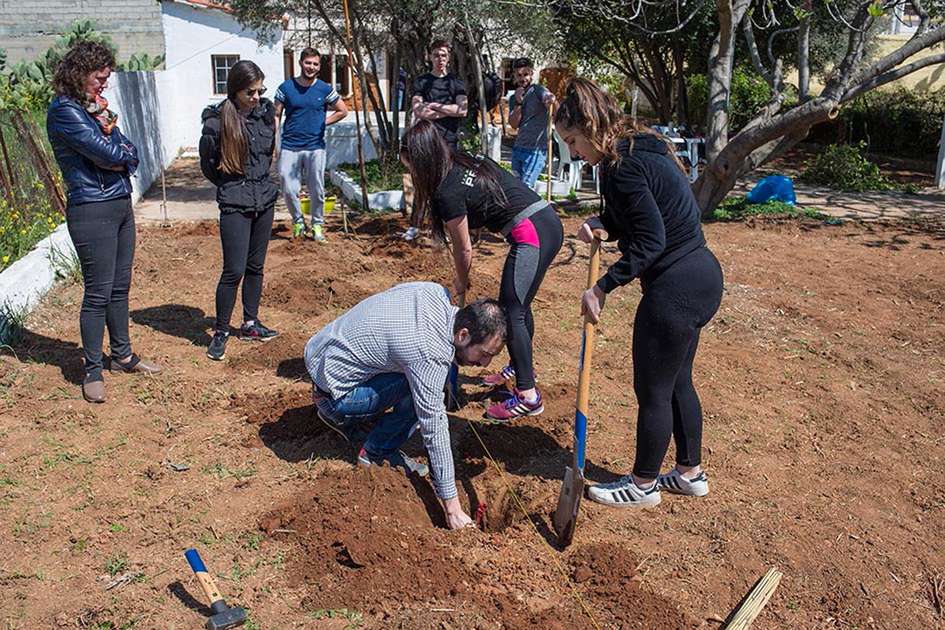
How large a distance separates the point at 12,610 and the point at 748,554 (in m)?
2.90

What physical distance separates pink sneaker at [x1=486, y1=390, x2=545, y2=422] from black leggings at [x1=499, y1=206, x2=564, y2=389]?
0.29m

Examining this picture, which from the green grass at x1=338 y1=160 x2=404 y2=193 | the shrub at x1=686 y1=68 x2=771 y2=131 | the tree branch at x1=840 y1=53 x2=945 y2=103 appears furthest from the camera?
the shrub at x1=686 y1=68 x2=771 y2=131

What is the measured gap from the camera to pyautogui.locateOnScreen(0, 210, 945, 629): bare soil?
3.30 metres

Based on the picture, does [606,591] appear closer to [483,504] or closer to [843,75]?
[483,504]

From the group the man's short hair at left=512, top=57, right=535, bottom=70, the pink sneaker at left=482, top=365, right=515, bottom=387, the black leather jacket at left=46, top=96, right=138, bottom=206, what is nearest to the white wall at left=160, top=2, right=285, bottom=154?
the man's short hair at left=512, top=57, right=535, bottom=70

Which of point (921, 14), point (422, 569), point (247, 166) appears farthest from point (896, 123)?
point (422, 569)

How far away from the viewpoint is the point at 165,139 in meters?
14.8

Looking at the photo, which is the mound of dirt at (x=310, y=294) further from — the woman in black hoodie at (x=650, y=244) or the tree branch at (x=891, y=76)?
the tree branch at (x=891, y=76)

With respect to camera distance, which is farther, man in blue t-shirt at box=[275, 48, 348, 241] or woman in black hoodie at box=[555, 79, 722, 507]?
man in blue t-shirt at box=[275, 48, 348, 241]

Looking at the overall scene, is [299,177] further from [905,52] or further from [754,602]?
A: [754,602]

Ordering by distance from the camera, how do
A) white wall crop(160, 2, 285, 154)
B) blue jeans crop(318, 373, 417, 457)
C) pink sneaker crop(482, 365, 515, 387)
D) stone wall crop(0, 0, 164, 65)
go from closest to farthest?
blue jeans crop(318, 373, 417, 457), pink sneaker crop(482, 365, 515, 387), white wall crop(160, 2, 285, 154), stone wall crop(0, 0, 164, 65)

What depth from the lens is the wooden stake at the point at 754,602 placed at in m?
3.15

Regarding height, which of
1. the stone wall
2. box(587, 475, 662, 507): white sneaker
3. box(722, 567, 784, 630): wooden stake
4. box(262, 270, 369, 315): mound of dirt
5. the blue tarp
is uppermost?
the stone wall

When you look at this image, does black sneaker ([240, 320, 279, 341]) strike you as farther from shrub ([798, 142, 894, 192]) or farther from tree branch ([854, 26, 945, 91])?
shrub ([798, 142, 894, 192])
